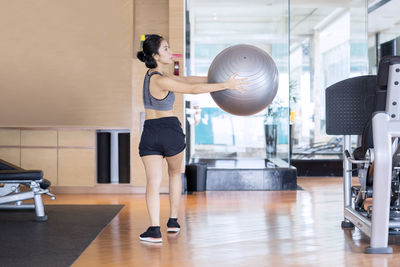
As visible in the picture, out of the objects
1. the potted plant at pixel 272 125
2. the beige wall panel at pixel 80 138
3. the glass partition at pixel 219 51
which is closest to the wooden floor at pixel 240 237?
the beige wall panel at pixel 80 138

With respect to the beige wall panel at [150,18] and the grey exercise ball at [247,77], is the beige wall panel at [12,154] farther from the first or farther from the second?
the grey exercise ball at [247,77]

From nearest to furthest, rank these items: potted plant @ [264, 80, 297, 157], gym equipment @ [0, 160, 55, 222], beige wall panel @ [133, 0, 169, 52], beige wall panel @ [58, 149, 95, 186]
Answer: gym equipment @ [0, 160, 55, 222], beige wall panel @ [58, 149, 95, 186], beige wall panel @ [133, 0, 169, 52], potted plant @ [264, 80, 297, 157]

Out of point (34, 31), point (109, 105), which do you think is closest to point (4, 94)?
point (34, 31)

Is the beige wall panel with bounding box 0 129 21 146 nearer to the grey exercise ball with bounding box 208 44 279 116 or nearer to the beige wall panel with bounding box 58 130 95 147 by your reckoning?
the beige wall panel with bounding box 58 130 95 147

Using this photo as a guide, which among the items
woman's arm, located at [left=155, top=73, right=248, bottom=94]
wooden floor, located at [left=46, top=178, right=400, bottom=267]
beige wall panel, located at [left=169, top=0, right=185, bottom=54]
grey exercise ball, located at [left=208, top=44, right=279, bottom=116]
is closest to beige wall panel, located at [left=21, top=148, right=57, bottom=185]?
wooden floor, located at [left=46, top=178, right=400, bottom=267]

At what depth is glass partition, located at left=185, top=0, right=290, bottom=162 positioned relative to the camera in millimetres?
7719

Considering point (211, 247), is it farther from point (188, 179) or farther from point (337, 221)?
point (188, 179)

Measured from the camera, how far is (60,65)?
6.54 metres

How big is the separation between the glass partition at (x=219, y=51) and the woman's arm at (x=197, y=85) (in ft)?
13.7

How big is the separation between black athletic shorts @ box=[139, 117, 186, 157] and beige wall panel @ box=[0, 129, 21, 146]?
10.3 feet

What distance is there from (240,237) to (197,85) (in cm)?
112

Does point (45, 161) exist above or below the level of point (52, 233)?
above

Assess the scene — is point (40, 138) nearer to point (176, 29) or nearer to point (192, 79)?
point (176, 29)

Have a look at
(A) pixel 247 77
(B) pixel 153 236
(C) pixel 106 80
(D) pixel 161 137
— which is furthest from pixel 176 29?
(B) pixel 153 236
